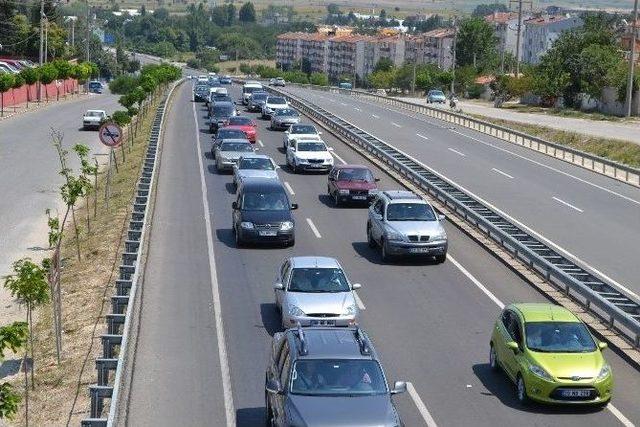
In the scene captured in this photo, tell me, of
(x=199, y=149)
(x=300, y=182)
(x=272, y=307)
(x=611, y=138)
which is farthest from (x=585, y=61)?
(x=272, y=307)

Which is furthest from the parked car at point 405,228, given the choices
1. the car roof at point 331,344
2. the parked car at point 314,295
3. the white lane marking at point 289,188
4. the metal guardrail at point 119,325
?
the car roof at point 331,344

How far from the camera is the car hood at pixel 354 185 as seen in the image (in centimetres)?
3625

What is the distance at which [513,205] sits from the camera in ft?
124

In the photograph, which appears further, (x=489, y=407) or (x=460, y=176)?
(x=460, y=176)

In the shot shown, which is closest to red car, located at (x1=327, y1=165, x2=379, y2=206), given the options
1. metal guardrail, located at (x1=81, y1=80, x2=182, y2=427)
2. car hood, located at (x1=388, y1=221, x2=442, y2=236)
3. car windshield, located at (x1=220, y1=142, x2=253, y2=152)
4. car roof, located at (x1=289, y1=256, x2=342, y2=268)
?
metal guardrail, located at (x1=81, y1=80, x2=182, y2=427)

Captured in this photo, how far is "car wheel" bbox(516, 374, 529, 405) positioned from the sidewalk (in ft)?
155

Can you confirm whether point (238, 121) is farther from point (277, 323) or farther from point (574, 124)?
point (277, 323)

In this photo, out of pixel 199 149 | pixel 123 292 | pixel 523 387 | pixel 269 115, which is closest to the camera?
pixel 523 387

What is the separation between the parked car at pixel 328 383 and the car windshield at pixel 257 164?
78.3ft

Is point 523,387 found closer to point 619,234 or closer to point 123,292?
point 123,292

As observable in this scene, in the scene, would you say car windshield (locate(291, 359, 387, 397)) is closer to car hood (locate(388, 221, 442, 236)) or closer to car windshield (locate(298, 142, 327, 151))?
car hood (locate(388, 221, 442, 236))

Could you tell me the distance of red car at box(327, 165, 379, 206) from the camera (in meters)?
36.2

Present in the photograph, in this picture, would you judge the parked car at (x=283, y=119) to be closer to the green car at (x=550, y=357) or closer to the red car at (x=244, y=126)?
the red car at (x=244, y=126)

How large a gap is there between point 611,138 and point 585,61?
30.9m
